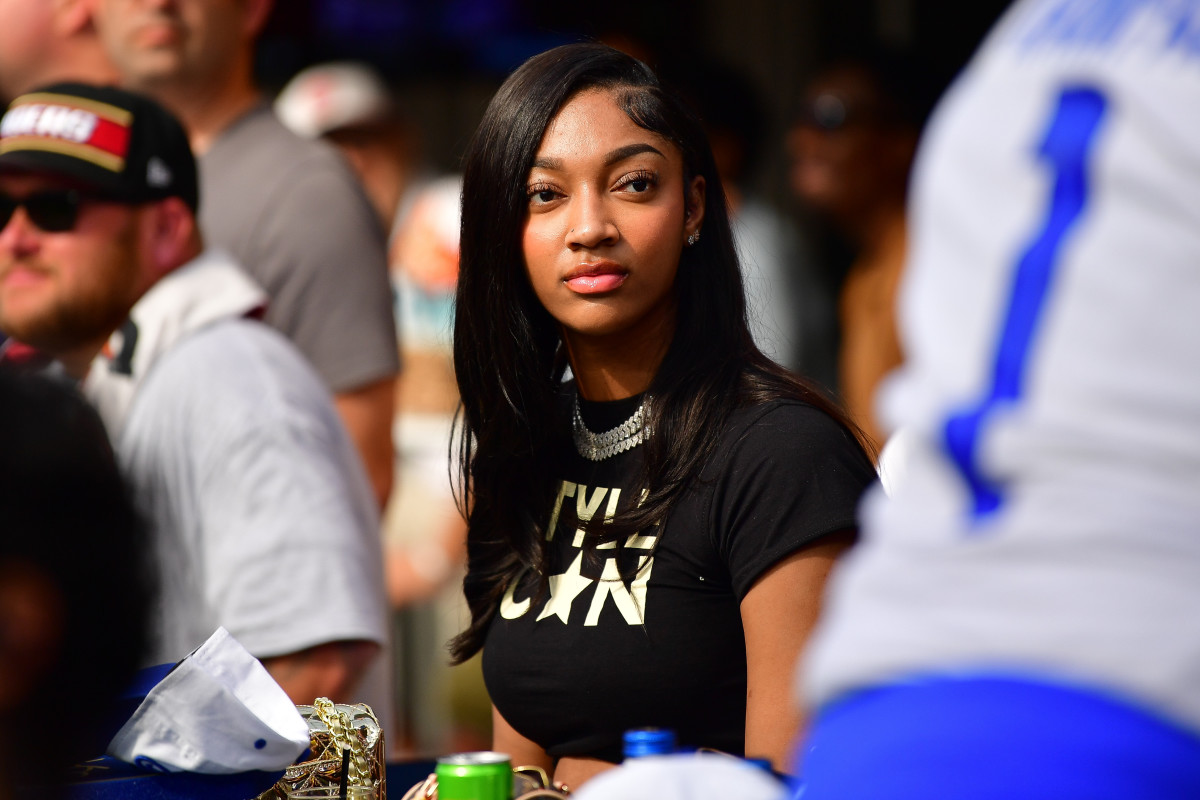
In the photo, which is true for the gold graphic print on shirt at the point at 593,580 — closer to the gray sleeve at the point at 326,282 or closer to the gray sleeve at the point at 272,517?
the gray sleeve at the point at 272,517

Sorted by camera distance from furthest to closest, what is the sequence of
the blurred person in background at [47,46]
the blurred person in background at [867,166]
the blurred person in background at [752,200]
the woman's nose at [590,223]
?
the blurred person in background at [752,200] < the blurred person in background at [867,166] < the blurred person in background at [47,46] < the woman's nose at [590,223]

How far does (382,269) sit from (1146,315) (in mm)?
3016

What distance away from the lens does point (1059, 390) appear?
2.39 ft

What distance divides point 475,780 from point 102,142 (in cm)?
200

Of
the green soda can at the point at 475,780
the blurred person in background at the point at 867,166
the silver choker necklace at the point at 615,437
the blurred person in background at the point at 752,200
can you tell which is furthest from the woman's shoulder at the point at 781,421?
the blurred person in background at the point at 867,166

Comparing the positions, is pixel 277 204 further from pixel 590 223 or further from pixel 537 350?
pixel 590 223

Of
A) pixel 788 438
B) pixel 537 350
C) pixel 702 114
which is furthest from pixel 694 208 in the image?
pixel 702 114

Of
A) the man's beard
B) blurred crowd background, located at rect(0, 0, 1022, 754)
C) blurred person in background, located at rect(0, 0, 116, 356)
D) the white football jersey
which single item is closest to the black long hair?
the man's beard

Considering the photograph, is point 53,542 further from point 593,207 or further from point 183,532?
point 183,532

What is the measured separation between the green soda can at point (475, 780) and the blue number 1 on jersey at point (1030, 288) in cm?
87

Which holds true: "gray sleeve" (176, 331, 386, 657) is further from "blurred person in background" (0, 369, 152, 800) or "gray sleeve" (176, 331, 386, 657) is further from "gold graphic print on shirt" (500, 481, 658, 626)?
"blurred person in background" (0, 369, 152, 800)

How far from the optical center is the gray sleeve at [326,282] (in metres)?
3.48

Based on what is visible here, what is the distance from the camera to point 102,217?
3.01m

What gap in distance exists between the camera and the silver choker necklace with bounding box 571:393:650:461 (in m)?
2.27
